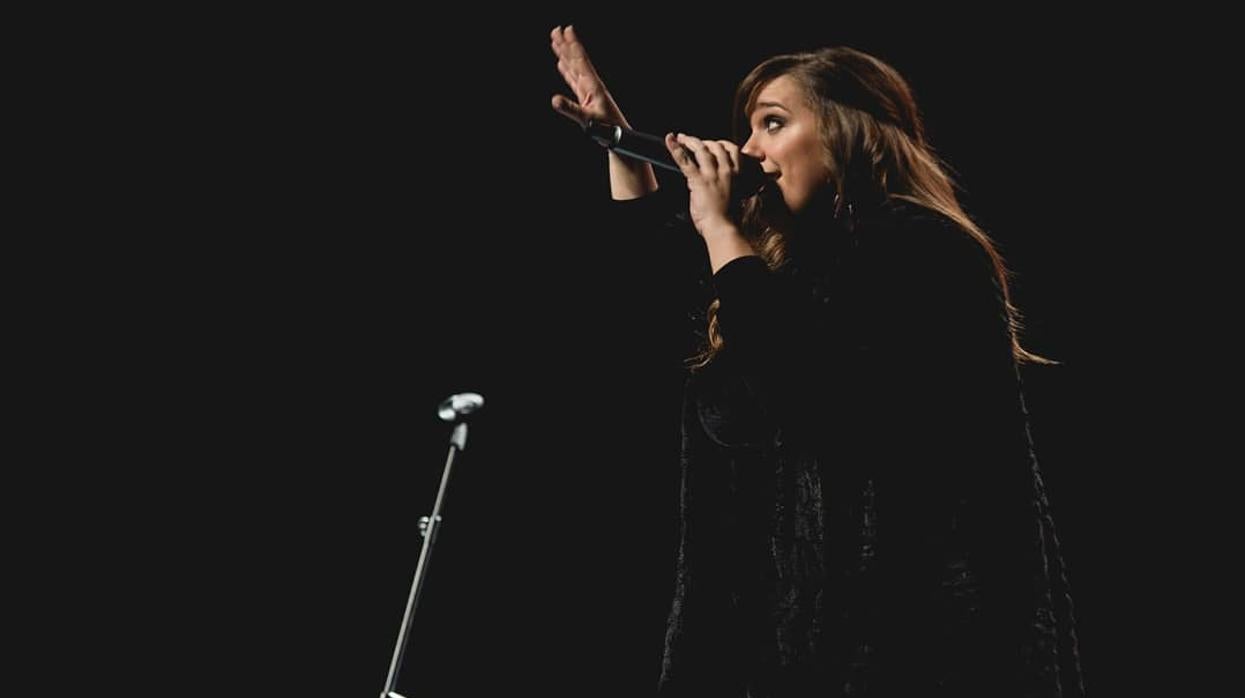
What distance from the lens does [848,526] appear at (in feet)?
3.35

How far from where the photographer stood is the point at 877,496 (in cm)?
101

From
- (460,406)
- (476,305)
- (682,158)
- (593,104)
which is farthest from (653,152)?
(476,305)

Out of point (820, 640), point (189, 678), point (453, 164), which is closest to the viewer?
point (820, 640)

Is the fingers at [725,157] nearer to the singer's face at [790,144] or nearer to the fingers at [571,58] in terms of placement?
the singer's face at [790,144]

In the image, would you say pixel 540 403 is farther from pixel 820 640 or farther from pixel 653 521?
pixel 820 640

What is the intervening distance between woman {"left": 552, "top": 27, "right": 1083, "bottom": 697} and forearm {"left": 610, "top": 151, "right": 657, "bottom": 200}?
0.36 metres

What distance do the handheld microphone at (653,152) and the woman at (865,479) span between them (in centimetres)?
2

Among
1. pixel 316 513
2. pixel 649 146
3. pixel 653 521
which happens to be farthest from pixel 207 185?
pixel 649 146

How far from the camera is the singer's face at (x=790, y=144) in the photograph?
1276 millimetres

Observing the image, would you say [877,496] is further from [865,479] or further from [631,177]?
[631,177]

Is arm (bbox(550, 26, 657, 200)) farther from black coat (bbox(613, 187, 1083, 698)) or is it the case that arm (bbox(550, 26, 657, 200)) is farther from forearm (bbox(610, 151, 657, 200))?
black coat (bbox(613, 187, 1083, 698))

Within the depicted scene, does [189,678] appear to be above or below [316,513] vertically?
below

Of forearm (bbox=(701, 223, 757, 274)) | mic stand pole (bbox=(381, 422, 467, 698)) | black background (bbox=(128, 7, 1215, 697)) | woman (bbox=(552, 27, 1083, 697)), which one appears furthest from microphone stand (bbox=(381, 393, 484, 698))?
forearm (bbox=(701, 223, 757, 274))

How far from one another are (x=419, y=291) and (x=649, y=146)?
1179 mm
